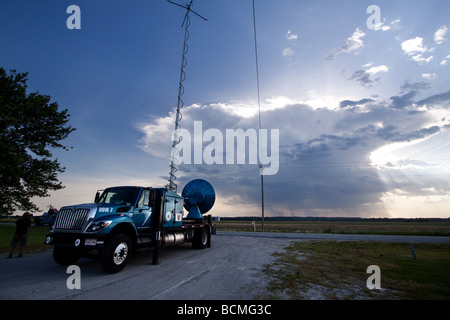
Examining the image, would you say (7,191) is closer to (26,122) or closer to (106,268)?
(26,122)

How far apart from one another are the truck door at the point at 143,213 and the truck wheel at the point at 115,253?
4.10 feet

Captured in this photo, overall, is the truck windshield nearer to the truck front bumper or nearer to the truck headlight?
the truck headlight

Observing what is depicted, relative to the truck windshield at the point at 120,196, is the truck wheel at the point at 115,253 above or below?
below

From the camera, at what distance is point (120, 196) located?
9500 millimetres

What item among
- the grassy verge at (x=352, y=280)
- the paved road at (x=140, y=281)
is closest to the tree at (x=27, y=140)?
the paved road at (x=140, y=281)

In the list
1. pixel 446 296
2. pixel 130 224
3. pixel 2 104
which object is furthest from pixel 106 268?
pixel 2 104

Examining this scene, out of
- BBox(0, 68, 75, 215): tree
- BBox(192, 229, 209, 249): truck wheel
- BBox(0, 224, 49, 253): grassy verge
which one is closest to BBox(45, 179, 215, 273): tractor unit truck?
BBox(192, 229, 209, 249): truck wheel

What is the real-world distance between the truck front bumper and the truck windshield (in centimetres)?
201

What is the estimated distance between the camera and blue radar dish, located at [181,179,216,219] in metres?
14.8

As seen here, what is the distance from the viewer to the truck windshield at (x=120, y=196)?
930 cm

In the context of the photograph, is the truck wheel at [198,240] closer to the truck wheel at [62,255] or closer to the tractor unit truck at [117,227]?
the tractor unit truck at [117,227]

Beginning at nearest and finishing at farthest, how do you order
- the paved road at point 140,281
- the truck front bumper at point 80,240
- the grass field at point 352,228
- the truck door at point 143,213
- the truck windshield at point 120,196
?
the paved road at point 140,281
the truck front bumper at point 80,240
the truck door at point 143,213
the truck windshield at point 120,196
the grass field at point 352,228

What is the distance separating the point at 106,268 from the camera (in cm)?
729

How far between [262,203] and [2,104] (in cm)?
2861
